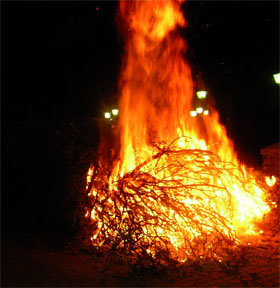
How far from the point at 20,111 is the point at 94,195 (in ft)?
31.1

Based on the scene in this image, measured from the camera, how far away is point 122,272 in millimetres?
4074

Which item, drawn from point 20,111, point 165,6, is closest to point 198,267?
point 165,6

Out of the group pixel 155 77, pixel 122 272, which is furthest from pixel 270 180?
pixel 122 272

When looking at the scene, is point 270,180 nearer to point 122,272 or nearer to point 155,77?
point 155,77

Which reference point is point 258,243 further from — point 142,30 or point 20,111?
point 20,111

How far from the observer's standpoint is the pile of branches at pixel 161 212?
4.52 m

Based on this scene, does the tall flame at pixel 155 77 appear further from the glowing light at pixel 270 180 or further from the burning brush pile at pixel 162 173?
the glowing light at pixel 270 180

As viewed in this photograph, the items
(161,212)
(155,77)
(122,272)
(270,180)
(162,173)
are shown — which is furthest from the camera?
(270,180)

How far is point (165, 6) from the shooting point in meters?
6.74

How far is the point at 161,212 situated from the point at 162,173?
1.01 metres

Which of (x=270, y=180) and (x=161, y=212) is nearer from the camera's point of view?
(x=161, y=212)

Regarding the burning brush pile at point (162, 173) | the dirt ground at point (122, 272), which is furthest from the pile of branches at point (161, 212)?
the dirt ground at point (122, 272)

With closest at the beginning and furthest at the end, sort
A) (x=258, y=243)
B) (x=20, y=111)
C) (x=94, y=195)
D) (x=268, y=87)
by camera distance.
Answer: (x=258, y=243) → (x=94, y=195) → (x=20, y=111) → (x=268, y=87)

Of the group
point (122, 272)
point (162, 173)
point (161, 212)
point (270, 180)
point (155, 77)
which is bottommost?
point (122, 272)
